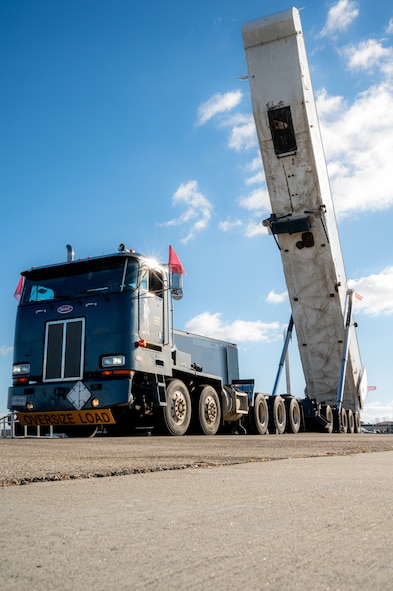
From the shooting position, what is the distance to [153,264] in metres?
8.48

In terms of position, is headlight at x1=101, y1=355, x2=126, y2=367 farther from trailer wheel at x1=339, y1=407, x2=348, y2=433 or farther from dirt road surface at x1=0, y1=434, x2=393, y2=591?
trailer wheel at x1=339, y1=407, x2=348, y2=433

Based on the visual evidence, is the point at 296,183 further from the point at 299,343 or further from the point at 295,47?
the point at 299,343

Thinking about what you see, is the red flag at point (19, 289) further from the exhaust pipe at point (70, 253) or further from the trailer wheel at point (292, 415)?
the trailer wheel at point (292, 415)

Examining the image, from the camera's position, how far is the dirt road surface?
3.18 ft

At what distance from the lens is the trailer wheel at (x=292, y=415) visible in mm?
11766

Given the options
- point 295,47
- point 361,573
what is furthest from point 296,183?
point 361,573

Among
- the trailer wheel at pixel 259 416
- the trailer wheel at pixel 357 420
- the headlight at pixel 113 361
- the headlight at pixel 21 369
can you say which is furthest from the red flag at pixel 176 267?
the trailer wheel at pixel 357 420

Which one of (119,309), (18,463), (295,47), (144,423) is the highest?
(295,47)

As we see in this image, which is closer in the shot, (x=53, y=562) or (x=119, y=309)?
(x=53, y=562)

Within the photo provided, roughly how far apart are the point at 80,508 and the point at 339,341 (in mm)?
11348

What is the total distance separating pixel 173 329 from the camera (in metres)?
8.94

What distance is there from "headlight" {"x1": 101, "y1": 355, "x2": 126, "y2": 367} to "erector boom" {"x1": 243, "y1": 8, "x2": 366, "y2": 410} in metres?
5.33

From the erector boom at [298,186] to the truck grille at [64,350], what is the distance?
17.4 ft

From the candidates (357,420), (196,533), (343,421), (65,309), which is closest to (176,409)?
(65,309)
